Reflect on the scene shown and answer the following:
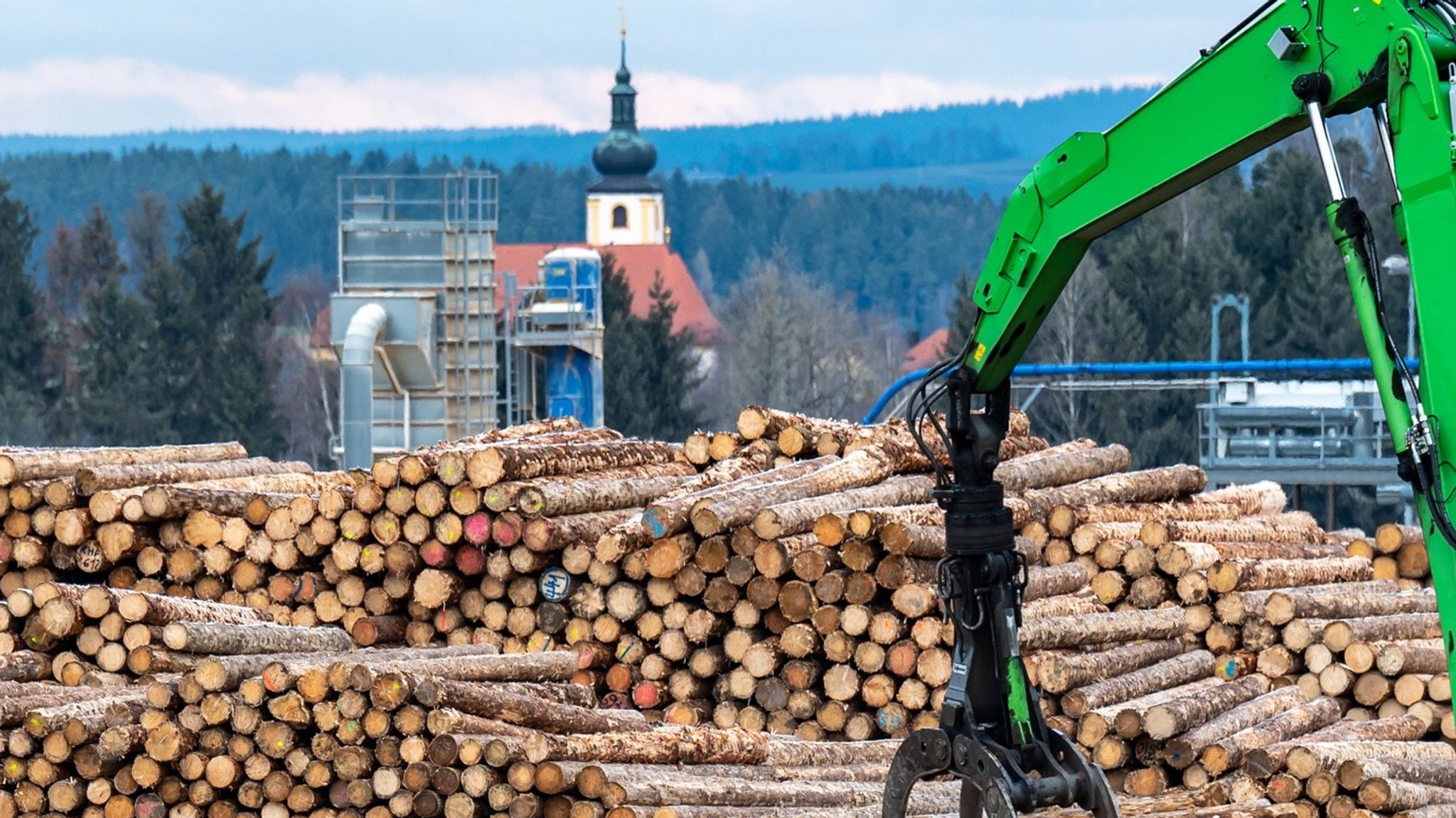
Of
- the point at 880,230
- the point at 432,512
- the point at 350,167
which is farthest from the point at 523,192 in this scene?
the point at 432,512

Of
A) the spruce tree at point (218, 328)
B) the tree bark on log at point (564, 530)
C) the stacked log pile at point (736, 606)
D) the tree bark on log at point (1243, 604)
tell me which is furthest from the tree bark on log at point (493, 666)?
the spruce tree at point (218, 328)

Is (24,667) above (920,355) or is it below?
below

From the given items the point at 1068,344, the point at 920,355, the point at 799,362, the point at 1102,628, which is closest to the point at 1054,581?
the point at 1102,628

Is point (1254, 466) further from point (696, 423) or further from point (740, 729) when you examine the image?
point (696, 423)

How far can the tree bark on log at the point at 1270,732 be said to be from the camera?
10.9 meters

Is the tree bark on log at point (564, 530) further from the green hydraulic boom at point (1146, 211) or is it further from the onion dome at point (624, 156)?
the onion dome at point (624, 156)

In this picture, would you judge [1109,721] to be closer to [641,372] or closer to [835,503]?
[835,503]

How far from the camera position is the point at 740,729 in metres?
10.8

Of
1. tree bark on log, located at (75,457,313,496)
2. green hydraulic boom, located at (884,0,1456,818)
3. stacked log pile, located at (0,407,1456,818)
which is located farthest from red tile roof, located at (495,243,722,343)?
green hydraulic boom, located at (884,0,1456,818)

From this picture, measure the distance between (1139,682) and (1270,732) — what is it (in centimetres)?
69

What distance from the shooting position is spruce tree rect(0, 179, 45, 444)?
219ft

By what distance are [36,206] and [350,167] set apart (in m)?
18.9

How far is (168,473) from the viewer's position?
1330 centimetres

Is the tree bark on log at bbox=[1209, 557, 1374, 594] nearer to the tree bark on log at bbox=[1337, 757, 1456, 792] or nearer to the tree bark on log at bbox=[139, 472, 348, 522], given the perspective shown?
the tree bark on log at bbox=[1337, 757, 1456, 792]
